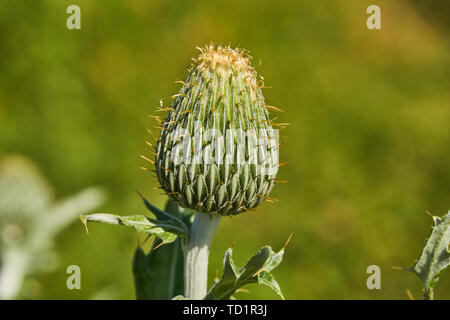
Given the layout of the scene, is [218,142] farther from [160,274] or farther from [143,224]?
[160,274]

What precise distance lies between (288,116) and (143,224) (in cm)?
493

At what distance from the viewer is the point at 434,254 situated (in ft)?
4.86

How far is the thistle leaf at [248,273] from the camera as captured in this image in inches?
54.2

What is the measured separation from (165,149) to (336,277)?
4.24m

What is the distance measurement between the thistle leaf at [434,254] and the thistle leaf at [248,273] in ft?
1.37

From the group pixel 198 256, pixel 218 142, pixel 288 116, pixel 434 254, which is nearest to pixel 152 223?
pixel 198 256

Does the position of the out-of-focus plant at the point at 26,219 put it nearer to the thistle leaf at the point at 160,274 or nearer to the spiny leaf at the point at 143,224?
the thistle leaf at the point at 160,274

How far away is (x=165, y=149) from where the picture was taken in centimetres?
165

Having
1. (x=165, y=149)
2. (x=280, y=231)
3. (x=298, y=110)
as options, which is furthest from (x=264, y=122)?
(x=298, y=110)

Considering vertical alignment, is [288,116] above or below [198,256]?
above

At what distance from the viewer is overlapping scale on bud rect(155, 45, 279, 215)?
5.21ft
